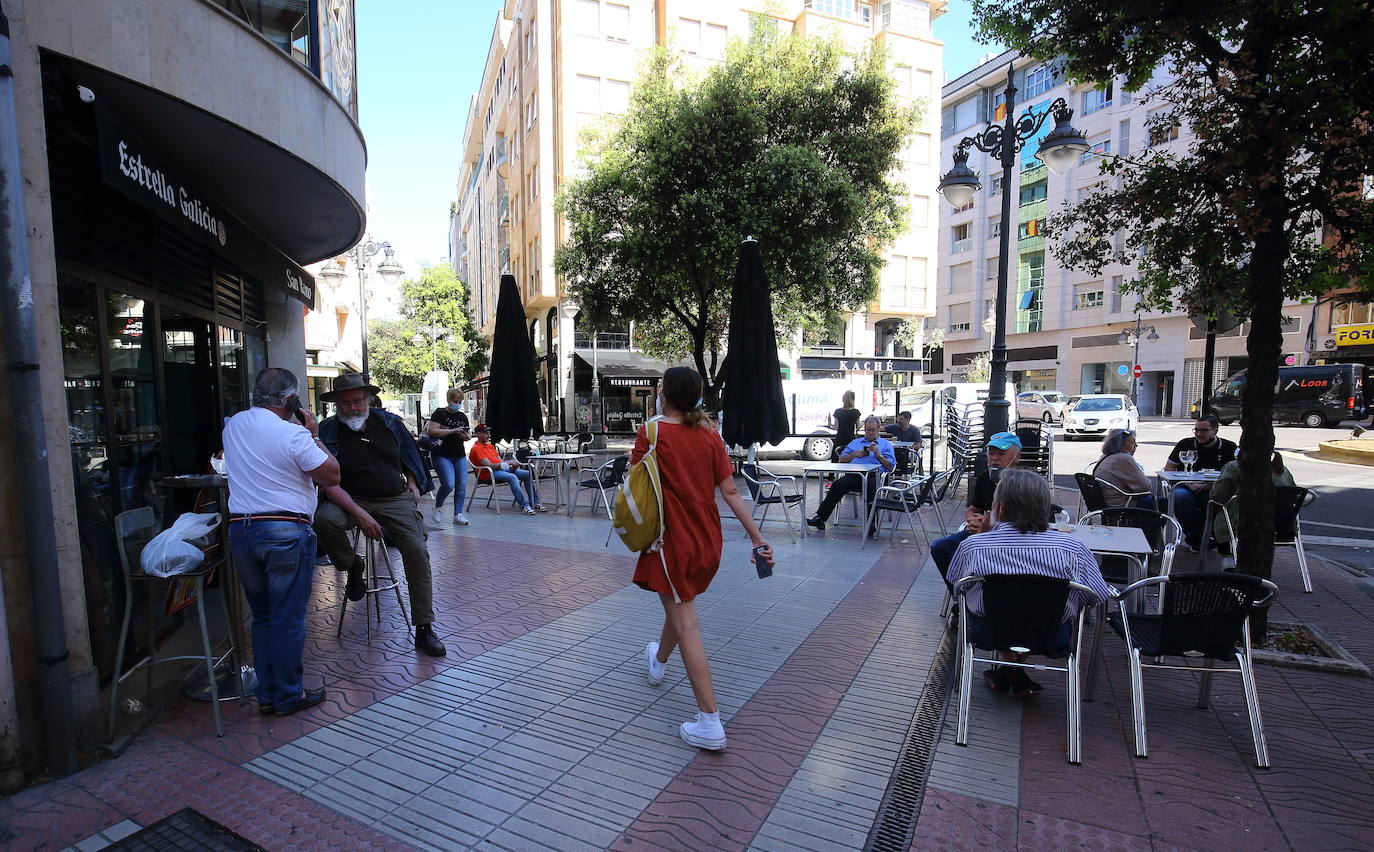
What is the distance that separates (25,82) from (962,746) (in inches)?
197

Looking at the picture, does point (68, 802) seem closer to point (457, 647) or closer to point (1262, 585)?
point (457, 647)

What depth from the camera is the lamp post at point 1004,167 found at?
9.64m

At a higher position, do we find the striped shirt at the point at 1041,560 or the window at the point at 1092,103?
the window at the point at 1092,103

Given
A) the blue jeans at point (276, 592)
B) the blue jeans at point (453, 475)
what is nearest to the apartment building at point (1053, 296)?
the blue jeans at point (453, 475)

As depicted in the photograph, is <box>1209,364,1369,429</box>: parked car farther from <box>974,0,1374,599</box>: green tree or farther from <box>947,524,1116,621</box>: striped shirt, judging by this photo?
<box>947,524,1116,621</box>: striped shirt

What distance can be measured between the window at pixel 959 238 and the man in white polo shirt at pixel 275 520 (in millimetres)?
51398

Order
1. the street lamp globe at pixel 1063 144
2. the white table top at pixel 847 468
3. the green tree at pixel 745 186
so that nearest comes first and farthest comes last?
1. the white table top at pixel 847 468
2. the street lamp globe at pixel 1063 144
3. the green tree at pixel 745 186

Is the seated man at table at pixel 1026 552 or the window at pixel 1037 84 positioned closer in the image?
the seated man at table at pixel 1026 552

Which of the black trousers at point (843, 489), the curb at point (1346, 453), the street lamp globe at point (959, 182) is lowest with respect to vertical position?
the curb at point (1346, 453)

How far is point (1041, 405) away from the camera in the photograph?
28141 mm

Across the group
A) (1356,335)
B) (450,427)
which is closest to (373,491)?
(450,427)

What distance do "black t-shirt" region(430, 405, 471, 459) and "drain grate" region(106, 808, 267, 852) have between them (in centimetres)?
663

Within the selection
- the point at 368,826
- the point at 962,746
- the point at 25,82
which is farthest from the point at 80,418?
the point at 962,746

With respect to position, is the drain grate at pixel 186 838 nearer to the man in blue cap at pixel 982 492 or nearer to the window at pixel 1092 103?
the man in blue cap at pixel 982 492
